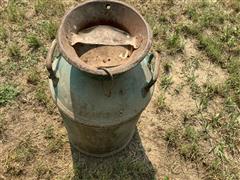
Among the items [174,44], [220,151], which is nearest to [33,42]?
[174,44]

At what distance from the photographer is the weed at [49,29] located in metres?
5.70

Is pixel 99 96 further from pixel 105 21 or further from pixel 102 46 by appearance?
pixel 105 21

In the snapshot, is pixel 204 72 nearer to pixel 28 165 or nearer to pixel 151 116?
pixel 151 116

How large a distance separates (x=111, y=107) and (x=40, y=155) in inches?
57.1

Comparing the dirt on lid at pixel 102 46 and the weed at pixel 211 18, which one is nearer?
the dirt on lid at pixel 102 46

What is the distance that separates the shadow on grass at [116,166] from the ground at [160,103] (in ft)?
0.04

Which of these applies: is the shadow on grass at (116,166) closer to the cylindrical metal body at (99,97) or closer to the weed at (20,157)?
the weed at (20,157)

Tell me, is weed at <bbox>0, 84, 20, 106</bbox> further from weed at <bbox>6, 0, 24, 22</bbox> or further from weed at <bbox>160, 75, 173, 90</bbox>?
weed at <bbox>160, 75, 173, 90</bbox>

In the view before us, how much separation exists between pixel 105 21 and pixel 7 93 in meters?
1.97

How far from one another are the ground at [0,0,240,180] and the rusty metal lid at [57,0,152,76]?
1.64 m

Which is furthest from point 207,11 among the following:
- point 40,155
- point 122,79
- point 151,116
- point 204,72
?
point 40,155

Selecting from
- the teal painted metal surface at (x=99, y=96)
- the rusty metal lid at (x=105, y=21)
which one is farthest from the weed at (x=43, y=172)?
the rusty metal lid at (x=105, y=21)

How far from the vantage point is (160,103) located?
205 inches

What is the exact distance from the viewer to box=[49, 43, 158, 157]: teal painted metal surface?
3.70 m
